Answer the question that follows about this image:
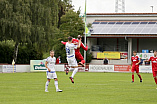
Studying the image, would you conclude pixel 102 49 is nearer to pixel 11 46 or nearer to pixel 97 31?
pixel 97 31

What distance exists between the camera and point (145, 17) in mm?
67812

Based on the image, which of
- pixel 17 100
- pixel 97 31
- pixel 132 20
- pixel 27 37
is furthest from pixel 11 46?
pixel 17 100

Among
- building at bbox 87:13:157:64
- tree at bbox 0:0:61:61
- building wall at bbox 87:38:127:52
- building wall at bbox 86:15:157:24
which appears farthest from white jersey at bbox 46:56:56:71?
building wall at bbox 86:15:157:24

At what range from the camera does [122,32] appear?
64.1 m

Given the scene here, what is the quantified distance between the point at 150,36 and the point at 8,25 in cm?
2359

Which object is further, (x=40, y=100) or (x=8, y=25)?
(x=8, y=25)

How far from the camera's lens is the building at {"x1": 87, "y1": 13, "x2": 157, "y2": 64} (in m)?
63.8

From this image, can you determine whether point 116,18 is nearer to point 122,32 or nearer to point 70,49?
point 122,32

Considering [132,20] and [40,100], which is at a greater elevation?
[132,20]

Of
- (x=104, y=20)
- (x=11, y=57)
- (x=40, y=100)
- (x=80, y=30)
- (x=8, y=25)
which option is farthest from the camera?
(x=104, y=20)

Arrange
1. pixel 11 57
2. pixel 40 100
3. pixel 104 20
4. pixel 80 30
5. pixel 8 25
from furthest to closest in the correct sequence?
pixel 104 20 → pixel 80 30 → pixel 11 57 → pixel 8 25 → pixel 40 100

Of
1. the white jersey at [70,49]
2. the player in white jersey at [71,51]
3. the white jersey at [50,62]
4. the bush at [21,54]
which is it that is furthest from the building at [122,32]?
the white jersey at [50,62]

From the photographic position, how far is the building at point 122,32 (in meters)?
63.8

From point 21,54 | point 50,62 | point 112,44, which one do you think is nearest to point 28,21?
point 21,54
